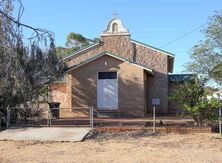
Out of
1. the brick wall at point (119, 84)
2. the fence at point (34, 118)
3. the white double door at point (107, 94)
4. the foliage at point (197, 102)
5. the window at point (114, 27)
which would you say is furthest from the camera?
the window at point (114, 27)

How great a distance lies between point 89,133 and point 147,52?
47.6ft

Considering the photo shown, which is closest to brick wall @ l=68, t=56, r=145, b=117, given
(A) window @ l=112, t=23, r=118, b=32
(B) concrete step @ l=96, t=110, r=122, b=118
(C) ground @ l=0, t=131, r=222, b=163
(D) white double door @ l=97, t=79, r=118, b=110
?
(D) white double door @ l=97, t=79, r=118, b=110

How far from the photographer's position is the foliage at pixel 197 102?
58.4 feet

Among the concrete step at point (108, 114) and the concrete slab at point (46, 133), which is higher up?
the concrete step at point (108, 114)

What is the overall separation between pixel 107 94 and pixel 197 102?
836 centimetres

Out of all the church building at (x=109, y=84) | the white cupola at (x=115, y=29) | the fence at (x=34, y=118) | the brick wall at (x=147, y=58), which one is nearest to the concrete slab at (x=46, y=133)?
the fence at (x=34, y=118)

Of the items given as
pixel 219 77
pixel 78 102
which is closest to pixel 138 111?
pixel 78 102

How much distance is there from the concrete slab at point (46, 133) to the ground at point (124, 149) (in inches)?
24.9

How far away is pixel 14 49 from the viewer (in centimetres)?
873

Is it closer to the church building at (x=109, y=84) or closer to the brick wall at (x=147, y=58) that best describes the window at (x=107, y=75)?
the church building at (x=109, y=84)

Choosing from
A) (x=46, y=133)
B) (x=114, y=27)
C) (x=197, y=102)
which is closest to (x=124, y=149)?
(x=46, y=133)

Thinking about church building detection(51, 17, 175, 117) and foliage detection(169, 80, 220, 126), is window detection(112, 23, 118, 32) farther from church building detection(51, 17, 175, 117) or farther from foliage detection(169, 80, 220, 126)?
foliage detection(169, 80, 220, 126)

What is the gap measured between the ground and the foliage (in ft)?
4.90

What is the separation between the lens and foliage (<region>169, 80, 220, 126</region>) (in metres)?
17.8
